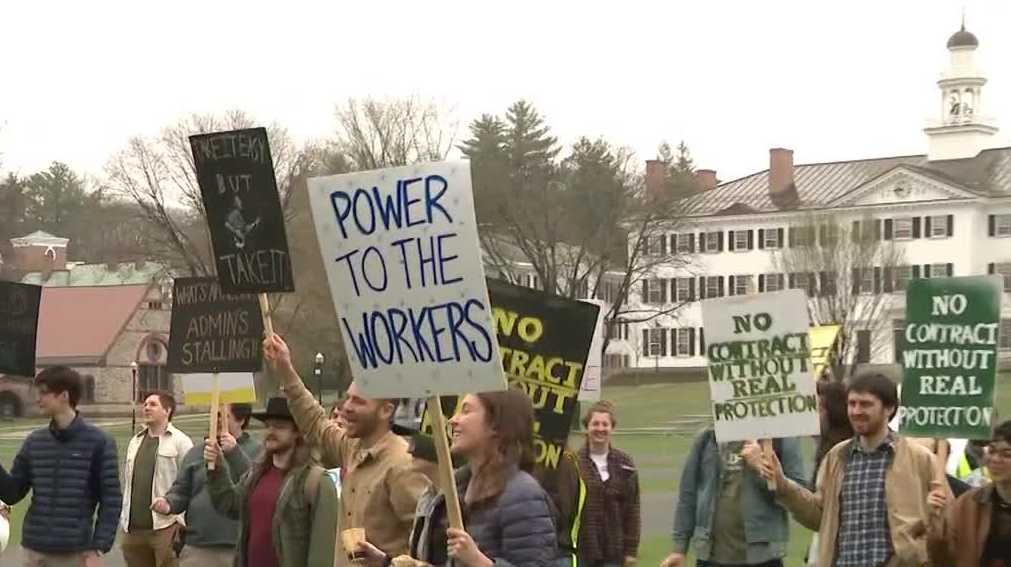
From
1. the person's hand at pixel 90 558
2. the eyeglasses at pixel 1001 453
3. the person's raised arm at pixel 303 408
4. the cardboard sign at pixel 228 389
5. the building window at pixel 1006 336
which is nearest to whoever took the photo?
the eyeglasses at pixel 1001 453

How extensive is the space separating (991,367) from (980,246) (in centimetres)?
10358

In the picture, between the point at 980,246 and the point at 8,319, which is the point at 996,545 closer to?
the point at 8,319

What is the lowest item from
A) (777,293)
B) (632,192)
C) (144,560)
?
(144,560)

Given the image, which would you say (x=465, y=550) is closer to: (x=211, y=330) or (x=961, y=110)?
(x=211, y=330)

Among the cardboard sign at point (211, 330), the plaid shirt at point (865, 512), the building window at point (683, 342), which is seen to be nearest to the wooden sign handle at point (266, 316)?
the cardboard sign at point (211, 330)

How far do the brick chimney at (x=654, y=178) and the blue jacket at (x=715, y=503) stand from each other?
67.2 meters

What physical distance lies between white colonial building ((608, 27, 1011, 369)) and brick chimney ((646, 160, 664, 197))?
584 inches

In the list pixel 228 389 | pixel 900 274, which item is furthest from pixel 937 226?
pixel 228 389

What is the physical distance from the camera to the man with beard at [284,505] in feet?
27.3

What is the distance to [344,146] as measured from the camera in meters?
76.4

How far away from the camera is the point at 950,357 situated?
9273 mm

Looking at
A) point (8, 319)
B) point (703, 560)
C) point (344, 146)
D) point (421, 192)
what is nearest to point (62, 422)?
point (8, 319)

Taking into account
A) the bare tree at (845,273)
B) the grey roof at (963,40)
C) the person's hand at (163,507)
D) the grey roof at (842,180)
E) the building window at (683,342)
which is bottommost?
the person's hand at (163,507)

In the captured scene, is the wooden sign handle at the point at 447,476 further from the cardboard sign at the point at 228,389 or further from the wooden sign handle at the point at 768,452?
the cardboard sign at the point at 228,389
